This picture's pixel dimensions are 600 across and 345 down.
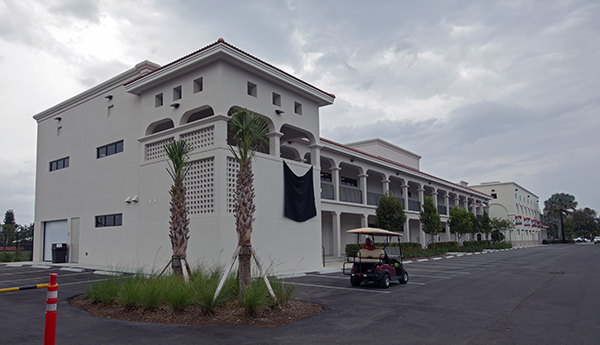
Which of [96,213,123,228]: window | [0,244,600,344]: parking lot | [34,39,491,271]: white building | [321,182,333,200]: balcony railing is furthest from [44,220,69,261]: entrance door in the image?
[321,182,333,200]: balcony railing

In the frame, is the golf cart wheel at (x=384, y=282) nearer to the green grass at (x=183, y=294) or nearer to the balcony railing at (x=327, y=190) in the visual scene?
the green grass at (x=183, y=294)

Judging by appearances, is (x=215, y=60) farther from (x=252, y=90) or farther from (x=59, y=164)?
(x=59, y=164)

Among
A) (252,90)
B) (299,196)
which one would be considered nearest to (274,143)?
(252,90)

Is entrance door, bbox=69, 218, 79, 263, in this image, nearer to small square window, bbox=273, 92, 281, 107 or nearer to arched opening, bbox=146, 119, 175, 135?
arched opening, bbox=146, 119, 175, 135

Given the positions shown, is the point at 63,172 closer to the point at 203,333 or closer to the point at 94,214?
the point at 94,214

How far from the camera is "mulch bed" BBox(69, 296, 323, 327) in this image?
8.17m

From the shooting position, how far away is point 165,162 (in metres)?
18.2

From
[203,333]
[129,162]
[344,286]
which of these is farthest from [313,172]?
[203,333]

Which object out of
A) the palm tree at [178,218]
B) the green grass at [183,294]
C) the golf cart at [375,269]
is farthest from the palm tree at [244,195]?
the golf cart at [375,269]

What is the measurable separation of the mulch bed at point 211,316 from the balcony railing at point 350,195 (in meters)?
20.0

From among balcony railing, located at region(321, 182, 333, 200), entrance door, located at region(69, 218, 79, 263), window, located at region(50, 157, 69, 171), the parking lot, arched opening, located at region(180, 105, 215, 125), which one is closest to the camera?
the parking lot

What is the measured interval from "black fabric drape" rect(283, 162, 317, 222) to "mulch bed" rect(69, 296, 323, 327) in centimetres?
925

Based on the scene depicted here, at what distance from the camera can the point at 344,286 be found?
13859mm

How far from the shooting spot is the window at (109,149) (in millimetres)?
21688
